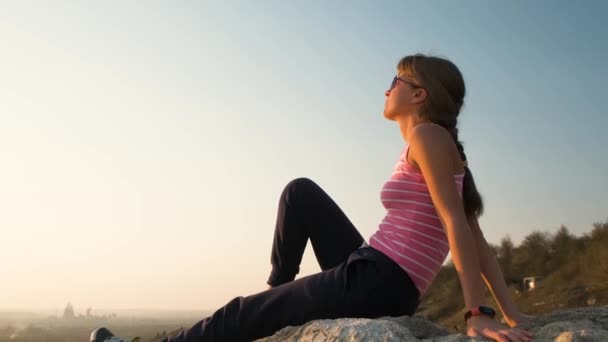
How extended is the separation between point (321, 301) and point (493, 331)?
3.12 feet

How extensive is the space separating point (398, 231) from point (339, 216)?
0.78 m

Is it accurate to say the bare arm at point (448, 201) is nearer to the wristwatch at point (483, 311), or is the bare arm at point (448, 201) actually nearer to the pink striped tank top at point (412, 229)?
the wristwatch at point (483, 311)

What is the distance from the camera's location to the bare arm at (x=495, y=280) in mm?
3725

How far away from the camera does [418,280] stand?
3346 mm

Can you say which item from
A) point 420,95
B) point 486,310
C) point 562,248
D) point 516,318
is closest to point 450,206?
point 486,310

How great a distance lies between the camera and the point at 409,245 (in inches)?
129

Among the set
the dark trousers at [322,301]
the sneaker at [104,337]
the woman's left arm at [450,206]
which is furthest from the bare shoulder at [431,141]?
the sneaker at [104,337]

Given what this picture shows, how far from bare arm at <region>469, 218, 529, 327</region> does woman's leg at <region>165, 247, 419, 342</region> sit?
0.66m

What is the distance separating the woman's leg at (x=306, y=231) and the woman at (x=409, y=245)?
0.52 metres

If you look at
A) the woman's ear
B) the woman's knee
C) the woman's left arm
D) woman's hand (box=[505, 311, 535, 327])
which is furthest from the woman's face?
woman's hand (box=[505, 311, 535, 327])

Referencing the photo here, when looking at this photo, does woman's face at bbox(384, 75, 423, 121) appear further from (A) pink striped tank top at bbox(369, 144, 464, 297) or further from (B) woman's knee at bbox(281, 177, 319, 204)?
(B) woman's knee at bbox(281, 177, 319, 204)

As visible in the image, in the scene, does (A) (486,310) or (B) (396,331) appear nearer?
(B) (396,331)

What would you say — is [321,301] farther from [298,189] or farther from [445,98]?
[445,98]

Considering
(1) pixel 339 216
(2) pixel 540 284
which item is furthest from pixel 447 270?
(1) pixel 339 216
